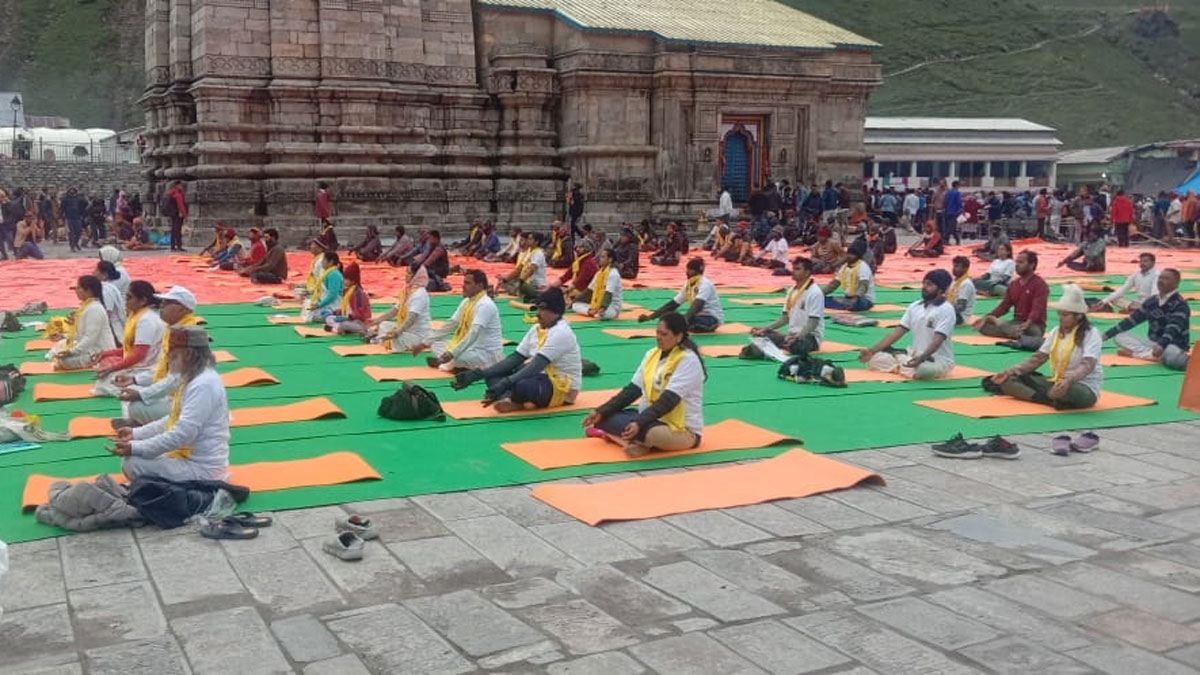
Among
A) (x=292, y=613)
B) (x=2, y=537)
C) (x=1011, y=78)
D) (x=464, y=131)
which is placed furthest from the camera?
(x=1011, y=78)

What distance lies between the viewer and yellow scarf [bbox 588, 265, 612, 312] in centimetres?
1530

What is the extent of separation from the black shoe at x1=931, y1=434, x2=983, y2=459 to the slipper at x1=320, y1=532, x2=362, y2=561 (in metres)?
4.20

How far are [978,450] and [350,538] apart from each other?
446cm

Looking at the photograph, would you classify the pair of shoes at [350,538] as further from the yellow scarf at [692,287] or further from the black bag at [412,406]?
the yellow scarf at [692,287]

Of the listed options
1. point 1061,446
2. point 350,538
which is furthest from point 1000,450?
point 350,538

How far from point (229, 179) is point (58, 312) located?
9823 mm

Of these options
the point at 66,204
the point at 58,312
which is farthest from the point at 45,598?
the point at 66,204

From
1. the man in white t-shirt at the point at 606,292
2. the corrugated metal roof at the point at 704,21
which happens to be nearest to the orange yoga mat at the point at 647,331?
the man in white t-shirt at the point at 606,292

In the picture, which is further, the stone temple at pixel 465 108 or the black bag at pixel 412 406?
the stone temple at pixel 465 108

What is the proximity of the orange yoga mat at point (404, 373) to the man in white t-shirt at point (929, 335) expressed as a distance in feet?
13.7

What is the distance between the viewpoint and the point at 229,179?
24.8 metres

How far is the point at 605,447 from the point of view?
8.13 metres

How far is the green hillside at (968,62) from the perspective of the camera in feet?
228

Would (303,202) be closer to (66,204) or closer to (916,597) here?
(66,204)
